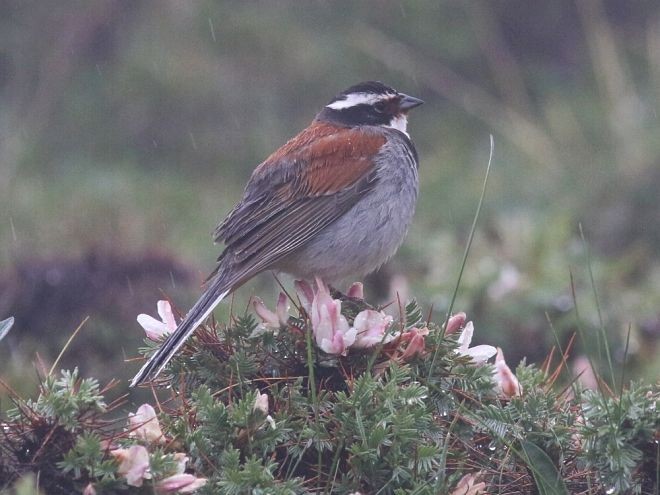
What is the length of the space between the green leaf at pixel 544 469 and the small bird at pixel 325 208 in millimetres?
1836

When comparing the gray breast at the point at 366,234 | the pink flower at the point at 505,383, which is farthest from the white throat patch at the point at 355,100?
the pink flower at the point at 505,383

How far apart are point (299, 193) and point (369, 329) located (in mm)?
1921

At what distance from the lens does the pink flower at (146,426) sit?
327 cm

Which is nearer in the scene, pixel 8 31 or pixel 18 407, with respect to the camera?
pixel 18 407

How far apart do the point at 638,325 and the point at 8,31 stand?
8.23m

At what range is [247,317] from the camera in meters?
3.68

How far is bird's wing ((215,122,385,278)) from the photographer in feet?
17.0

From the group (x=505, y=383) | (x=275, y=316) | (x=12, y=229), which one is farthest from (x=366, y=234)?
(x=12, y=229)

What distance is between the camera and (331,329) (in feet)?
11.6

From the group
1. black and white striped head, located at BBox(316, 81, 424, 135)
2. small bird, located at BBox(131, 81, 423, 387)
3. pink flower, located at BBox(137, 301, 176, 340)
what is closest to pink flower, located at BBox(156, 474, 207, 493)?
pink flower, located at BBox(137, 301, 176, 340)

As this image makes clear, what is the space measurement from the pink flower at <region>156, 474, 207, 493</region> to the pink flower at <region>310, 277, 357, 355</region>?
0.64 metres

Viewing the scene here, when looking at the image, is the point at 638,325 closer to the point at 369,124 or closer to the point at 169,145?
the point at 369,124

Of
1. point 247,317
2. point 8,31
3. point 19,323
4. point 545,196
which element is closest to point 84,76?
point 8,31

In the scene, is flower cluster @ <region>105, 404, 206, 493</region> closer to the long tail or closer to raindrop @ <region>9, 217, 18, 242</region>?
the long tail
